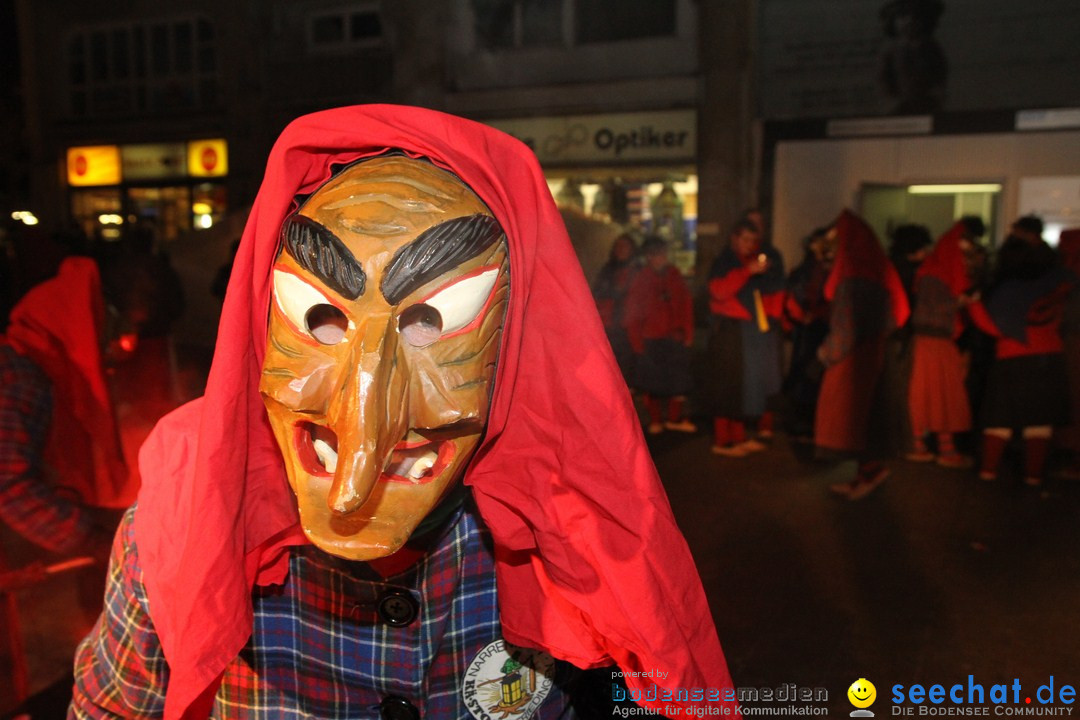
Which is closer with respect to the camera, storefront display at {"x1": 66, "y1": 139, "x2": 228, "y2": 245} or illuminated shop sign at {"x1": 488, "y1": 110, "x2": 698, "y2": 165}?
storefront display at {"x1": 66, "y1": 139, "x2": 228, "y2": 245}

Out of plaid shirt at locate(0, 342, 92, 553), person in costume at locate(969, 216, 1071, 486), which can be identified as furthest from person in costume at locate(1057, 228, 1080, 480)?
plaid shirt at locate(0, 342, 92, 553)

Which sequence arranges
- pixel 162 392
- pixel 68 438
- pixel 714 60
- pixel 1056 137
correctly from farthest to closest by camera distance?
pixel 714 60 → pixel 1056 137 → pixel 162 392 → pixel 68 438

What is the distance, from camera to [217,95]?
80.7 inches

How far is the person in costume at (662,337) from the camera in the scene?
15.4 ft

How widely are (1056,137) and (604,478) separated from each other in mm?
4274

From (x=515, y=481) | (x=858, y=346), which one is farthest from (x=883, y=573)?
(x=515, y=481)

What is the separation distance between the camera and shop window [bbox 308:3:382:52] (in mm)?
1993

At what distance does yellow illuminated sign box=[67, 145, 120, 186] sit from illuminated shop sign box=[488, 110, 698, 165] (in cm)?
160

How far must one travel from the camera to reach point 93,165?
2.09m

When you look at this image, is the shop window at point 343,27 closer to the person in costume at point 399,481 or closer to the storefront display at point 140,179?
the storefront display at point 140,179

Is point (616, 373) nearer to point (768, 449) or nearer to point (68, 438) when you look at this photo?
point (68, 438)

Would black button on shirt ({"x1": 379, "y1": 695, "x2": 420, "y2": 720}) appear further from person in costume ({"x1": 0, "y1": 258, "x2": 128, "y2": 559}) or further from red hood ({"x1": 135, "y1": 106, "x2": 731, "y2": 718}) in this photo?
person in costume ({"x1": 0, "y1": 258, "x2": 128, "y2": 559})

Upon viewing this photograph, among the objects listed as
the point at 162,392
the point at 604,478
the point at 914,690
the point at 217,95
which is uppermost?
the point at 217,95

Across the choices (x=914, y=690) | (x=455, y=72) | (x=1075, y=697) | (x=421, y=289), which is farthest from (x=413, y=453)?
(x=1075, y=697)
